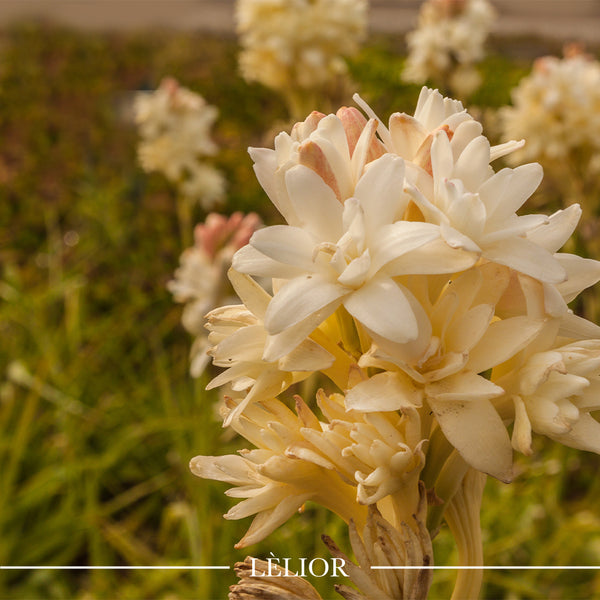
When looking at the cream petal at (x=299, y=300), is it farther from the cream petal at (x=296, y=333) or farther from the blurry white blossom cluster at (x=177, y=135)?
the blurry white blossom cluster at (x=177, y=135)

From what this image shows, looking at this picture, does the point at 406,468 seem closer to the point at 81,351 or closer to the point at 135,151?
the point at 81,351

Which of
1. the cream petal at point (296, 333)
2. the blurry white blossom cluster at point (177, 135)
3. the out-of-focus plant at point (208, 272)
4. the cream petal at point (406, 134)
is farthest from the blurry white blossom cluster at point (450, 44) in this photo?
the cream petal at point (296, 333)

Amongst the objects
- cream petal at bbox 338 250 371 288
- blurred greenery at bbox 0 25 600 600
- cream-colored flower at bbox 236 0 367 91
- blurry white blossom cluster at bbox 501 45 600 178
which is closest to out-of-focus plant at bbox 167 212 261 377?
blurred greenery at bbox 0 25 600 600

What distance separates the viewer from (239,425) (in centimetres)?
59

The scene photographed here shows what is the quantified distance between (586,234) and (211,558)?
43.2 inches

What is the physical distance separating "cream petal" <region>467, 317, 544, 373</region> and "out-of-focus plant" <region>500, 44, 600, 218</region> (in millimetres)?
1503

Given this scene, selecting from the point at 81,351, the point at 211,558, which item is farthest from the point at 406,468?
the point at 81,351

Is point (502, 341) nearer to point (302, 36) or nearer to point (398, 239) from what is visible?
point (398, 239)

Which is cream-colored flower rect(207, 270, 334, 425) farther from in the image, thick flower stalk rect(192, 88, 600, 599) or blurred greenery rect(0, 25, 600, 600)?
blurred greenery rect(0, 25, 600, 600)

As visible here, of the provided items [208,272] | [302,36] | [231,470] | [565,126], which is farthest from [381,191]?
[302,36]

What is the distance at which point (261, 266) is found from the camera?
0.51 m

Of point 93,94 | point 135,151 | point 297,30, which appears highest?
point 93,94

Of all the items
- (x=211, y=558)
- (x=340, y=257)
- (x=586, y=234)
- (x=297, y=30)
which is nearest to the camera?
(x=340, y=257)

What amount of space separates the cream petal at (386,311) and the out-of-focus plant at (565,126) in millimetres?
1570
